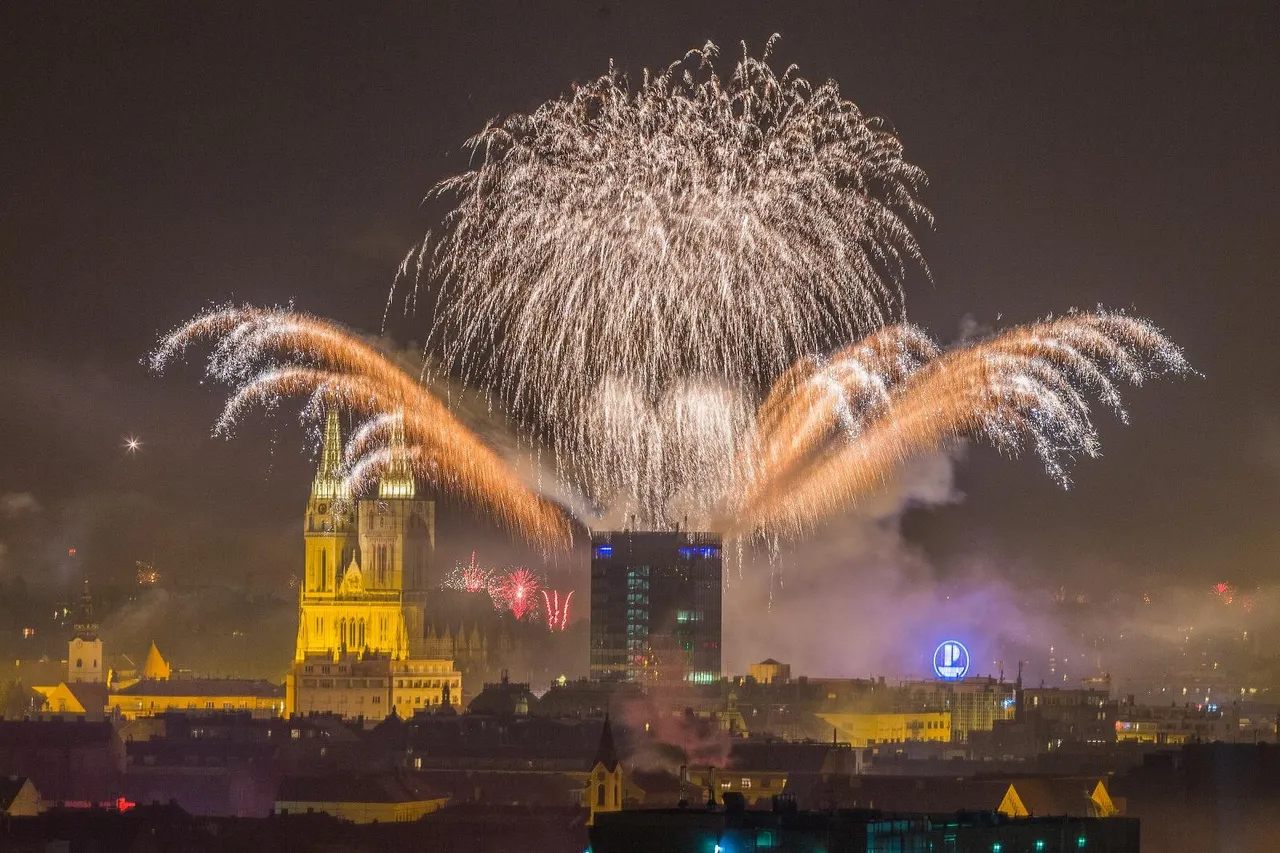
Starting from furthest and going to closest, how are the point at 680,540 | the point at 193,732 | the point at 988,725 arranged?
the point at 988,725 < the point at 680,540 < the point at 193,732

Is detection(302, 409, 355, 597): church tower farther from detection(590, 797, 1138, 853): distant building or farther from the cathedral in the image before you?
detection(590, 797, 1138, 853): distant building

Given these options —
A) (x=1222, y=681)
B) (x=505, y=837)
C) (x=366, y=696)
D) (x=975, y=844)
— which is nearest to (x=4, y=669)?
(x=366, y=696)

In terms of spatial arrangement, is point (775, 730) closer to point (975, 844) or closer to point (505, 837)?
point (505, 837)

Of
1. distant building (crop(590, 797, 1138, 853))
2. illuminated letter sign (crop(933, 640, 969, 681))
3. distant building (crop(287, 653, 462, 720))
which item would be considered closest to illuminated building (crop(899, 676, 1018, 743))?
illuminated letter sign (crop(933, 640, 969, 681))

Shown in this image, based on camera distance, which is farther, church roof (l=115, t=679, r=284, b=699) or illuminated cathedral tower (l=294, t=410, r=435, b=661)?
illuminated cathedral tower (l=294, t=410, r=435, b=661)

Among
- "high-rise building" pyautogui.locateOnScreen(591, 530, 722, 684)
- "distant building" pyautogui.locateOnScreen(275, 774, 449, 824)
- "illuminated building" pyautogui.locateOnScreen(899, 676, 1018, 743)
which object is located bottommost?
"distant building" pyautogui.locateOnScreen(275, 774, 449, 824)

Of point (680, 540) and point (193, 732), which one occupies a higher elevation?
point (680, 540)

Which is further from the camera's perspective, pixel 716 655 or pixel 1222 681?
pixel 1222 681

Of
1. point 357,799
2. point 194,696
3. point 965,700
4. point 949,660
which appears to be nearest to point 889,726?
point 965,700
